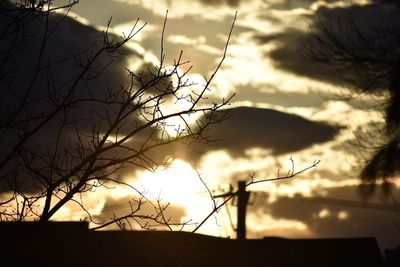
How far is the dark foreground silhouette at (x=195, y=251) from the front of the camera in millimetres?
14000

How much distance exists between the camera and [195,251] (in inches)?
734

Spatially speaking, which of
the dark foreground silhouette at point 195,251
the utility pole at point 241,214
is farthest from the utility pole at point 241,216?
Answer: the dark foreground silhouette at point 195,251

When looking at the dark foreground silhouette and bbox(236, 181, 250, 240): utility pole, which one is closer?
the dark foreground silhouette

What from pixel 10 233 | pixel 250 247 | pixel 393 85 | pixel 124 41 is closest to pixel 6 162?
pixel 10 233

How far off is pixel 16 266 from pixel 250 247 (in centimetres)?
1447

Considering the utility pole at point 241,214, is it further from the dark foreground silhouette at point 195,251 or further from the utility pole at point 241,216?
the dark foreground silhouette at point 195,251

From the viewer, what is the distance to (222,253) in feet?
65.2

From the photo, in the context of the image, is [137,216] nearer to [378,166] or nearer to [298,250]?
[378,166]

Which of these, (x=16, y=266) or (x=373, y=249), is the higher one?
(x=373, y=249)

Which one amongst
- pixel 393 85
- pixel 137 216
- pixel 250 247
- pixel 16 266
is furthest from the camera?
pixel 250 247

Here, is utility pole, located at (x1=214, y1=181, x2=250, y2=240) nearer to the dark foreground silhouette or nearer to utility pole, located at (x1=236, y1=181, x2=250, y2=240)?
utility pole, located at (x1=236, y1=181, x2=250, y2=240)

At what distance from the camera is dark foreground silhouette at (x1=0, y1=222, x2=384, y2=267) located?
1400cm

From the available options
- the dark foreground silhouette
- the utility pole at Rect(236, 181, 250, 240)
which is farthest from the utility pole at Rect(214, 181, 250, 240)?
the dark foreground silhouette

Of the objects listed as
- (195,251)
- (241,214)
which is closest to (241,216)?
(241,214)
